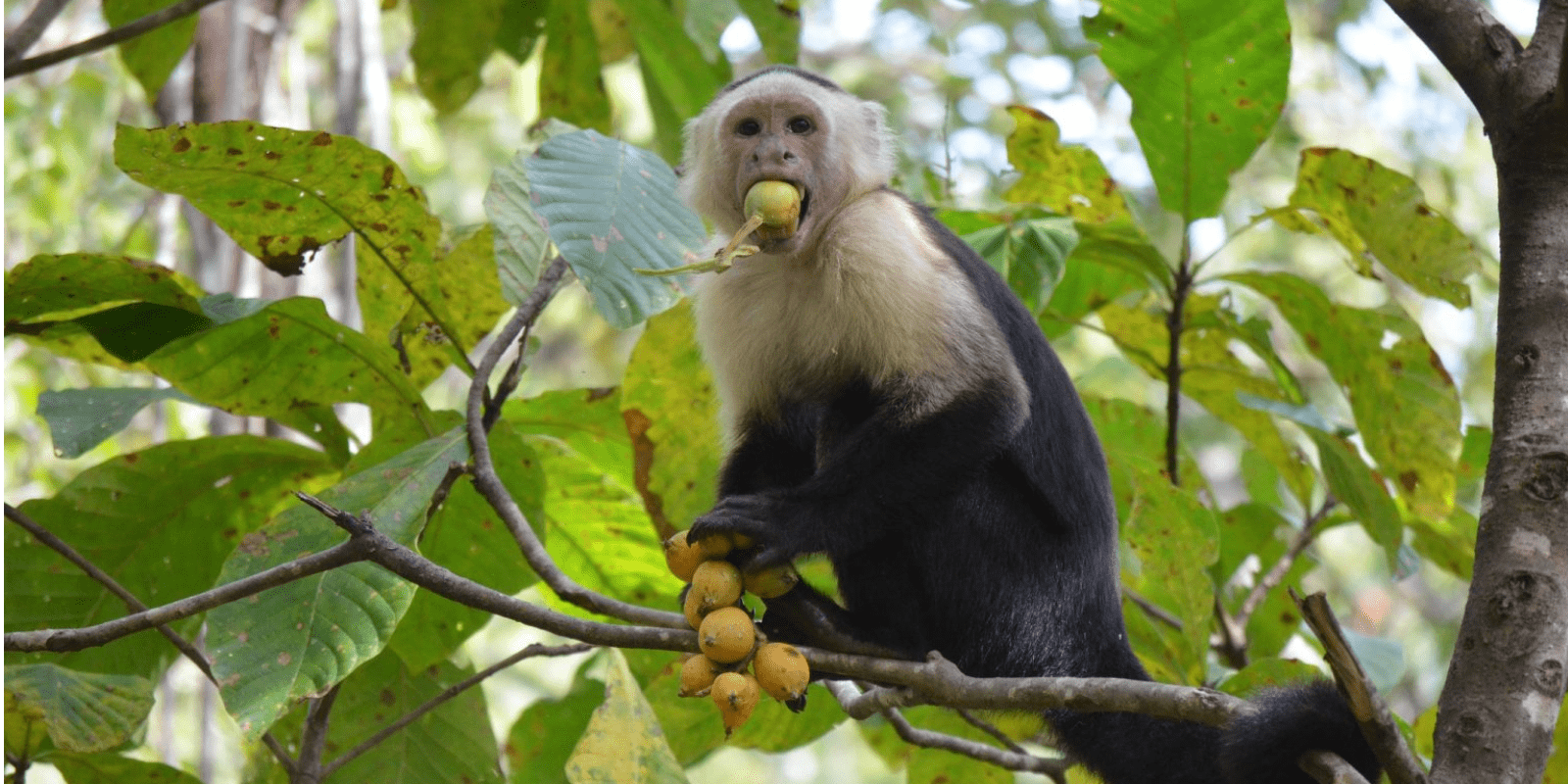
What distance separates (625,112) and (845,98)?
5.52m

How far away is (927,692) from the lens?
2.23 m

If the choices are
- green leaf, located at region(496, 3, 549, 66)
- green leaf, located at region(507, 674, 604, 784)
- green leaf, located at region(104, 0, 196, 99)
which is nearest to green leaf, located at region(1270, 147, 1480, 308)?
green leaf, located at region(507, 674, 604, 784)

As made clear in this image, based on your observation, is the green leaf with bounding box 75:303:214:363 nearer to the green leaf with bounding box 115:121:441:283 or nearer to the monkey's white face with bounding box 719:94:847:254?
the green leaf with bounding box 115:121:441:283

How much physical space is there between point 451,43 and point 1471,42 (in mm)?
3059

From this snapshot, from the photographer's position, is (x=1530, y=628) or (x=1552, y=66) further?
(x=1552, y=66)

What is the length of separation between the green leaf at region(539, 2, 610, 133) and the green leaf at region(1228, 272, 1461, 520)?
2165 millimetres

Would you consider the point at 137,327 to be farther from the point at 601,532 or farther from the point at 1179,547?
the point at 1179,547

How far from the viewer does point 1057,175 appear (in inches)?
148

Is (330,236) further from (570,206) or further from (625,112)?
(625,112)

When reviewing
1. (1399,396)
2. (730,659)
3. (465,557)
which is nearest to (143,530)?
(465,557)

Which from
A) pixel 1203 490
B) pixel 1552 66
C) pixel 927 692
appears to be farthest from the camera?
pixel 1203 490

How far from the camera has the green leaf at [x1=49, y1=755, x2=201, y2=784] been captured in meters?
2.79

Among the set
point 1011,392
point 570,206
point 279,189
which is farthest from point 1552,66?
point 279,189

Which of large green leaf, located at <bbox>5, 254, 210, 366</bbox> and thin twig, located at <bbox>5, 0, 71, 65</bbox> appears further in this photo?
thin twig, located at <bbox>5, 0, 71, 65</bbox>
